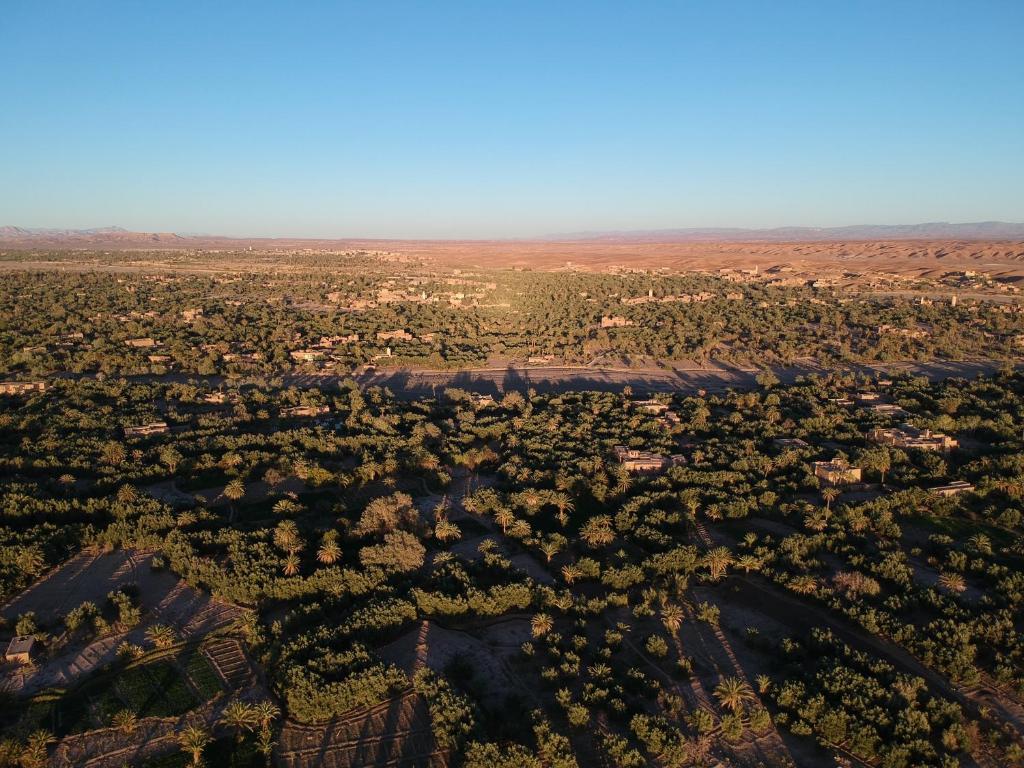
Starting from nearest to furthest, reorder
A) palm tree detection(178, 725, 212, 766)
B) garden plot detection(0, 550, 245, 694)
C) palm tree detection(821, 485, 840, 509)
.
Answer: palm tree detection(178, 725, 212, 766)
garden plot detection(0, 550, 245, 694)
palm tree detection(821, 485, 840, 509)

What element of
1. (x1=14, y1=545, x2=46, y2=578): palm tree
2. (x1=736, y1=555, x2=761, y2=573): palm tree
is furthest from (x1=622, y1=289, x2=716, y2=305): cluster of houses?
(x1=14, y1=545, x2=46, y2=578): palm tree

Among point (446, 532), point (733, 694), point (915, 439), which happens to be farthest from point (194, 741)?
point (915, 439)

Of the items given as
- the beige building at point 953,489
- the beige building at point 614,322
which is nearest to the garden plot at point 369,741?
the beige building at point 953,489

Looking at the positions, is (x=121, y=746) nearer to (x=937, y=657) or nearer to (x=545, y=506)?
(x=545, y=506)

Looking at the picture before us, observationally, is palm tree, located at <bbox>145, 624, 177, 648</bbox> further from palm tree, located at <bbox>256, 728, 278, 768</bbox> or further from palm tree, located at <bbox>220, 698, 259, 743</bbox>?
palm tree, located at <bbox>256, 728, 278, 768</bbox>

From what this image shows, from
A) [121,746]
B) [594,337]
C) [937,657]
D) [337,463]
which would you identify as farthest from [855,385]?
[121,746]
